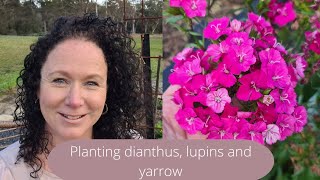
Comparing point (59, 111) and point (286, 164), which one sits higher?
point (59, 111)

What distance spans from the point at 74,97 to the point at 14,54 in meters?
0.22

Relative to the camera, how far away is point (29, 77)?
3.04 feet

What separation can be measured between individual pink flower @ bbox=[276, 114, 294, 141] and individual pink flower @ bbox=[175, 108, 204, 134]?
0.16 meters

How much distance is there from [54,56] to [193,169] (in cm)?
38

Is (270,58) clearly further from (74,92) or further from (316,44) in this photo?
(74,92)

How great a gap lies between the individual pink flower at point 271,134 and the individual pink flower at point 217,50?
0.61 feet

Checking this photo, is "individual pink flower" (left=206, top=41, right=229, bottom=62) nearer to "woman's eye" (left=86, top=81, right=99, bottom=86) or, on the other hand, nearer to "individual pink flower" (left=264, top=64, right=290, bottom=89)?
"individual pink flower" (left=264, top=64, right=290, bottom=89)

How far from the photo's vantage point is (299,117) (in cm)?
92

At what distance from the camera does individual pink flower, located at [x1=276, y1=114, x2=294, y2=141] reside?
0.89 meters

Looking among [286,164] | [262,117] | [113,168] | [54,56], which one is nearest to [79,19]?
[54,56]

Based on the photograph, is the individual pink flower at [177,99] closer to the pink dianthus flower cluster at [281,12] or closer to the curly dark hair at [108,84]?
the curly dark hair at [108,84]

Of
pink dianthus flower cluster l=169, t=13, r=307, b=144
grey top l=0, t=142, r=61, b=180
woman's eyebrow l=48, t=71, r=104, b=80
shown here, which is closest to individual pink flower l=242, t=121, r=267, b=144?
pink dianthus flower cluster l=169, t=13, r=307, b=144

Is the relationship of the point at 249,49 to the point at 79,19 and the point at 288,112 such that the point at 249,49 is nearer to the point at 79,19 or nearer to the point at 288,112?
the point at 288,112

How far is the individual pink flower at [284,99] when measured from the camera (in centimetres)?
88
